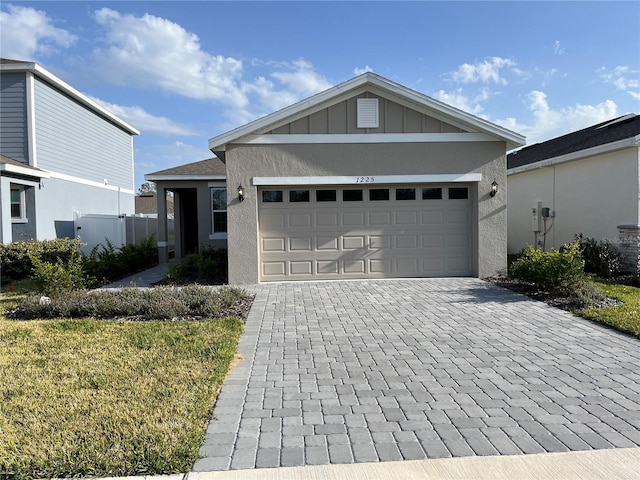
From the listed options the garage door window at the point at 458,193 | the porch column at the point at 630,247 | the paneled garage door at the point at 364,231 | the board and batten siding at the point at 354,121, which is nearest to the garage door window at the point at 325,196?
the paneled garage door at the point at 364,231

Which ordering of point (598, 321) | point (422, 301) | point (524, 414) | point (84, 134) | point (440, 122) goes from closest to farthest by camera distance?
1. point (524, 414)
2. point (598, 321)
3. point (422, 301)
4. point (440, 122)
5. point (84, 134)

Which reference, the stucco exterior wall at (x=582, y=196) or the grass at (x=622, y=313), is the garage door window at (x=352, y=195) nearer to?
the grass at (x=622, y=313)

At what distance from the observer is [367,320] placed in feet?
23.8

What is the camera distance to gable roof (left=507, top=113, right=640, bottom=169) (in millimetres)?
12188

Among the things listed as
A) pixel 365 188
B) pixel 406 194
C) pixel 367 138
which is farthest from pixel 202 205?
pixel 406 194

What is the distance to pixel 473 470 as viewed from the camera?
3020mm

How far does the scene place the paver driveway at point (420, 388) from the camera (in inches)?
132

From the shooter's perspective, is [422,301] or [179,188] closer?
[422,301]

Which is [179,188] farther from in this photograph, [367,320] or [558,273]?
[558,273]

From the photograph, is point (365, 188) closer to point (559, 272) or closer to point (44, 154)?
point (559, 272)

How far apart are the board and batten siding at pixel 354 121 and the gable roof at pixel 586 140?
16.8ft

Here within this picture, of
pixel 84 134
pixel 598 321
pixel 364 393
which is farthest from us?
pixel 84 134

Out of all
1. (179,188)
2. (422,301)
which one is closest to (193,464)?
(422,301)

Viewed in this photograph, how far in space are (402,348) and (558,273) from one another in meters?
4.78
